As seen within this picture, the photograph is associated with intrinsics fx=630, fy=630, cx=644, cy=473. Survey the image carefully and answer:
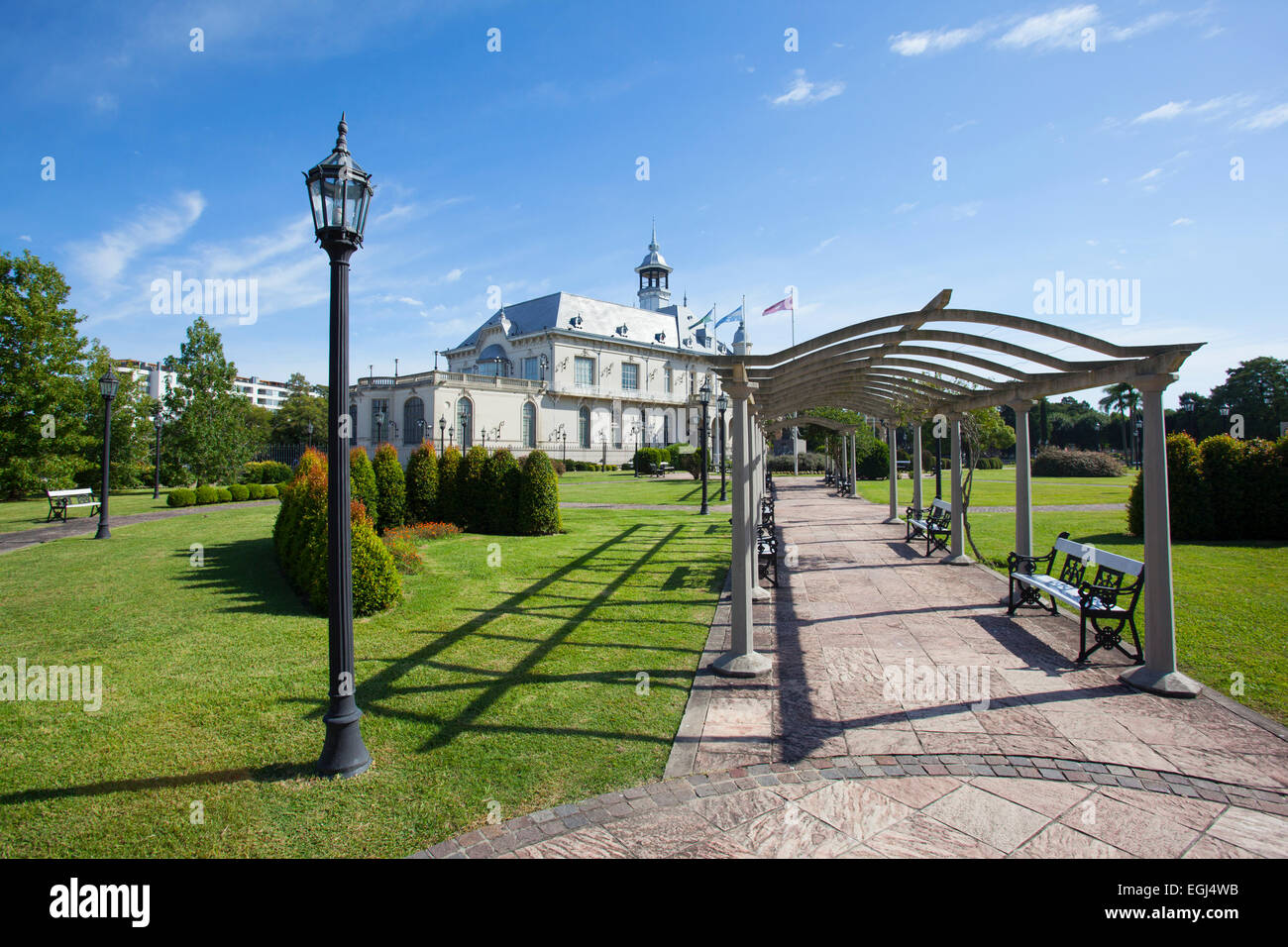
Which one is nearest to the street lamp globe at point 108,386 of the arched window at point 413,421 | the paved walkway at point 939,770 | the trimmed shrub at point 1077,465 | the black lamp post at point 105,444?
the black lamp post at point 105,444

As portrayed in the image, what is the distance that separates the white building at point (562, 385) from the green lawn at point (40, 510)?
23198 millimetres

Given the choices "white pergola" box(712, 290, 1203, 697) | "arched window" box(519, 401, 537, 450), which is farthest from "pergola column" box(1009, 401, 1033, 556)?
"arched window" box(519, 401, 537, 450)

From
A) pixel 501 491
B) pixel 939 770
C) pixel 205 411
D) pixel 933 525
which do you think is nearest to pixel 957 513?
pixel 933 525

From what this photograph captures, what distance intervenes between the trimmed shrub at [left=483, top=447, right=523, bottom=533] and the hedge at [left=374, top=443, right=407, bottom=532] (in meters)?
1.87

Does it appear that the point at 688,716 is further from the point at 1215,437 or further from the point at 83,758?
the point at 1215,437

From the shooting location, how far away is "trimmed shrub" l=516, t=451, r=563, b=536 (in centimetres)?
1411

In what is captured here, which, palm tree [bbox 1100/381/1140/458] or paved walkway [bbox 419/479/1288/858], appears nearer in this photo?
paved walkway [bbox 419/479/1288/858]

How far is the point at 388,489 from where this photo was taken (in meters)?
14.1

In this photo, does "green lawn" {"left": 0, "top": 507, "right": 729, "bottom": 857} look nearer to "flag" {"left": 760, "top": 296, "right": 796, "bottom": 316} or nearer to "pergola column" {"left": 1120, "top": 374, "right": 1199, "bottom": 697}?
"pergola column" {"left": 1120, "top": 374, "right": 1199, "bottom": 697}

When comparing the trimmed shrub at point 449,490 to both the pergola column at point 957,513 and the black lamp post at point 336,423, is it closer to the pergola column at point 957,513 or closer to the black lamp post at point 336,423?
the pergola column at point 957,513

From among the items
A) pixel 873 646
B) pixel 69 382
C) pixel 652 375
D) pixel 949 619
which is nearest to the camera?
pixel 873 646

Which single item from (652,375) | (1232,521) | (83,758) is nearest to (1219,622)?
(1232,521)

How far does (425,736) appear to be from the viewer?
436 centimetres

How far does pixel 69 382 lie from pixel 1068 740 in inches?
1246
